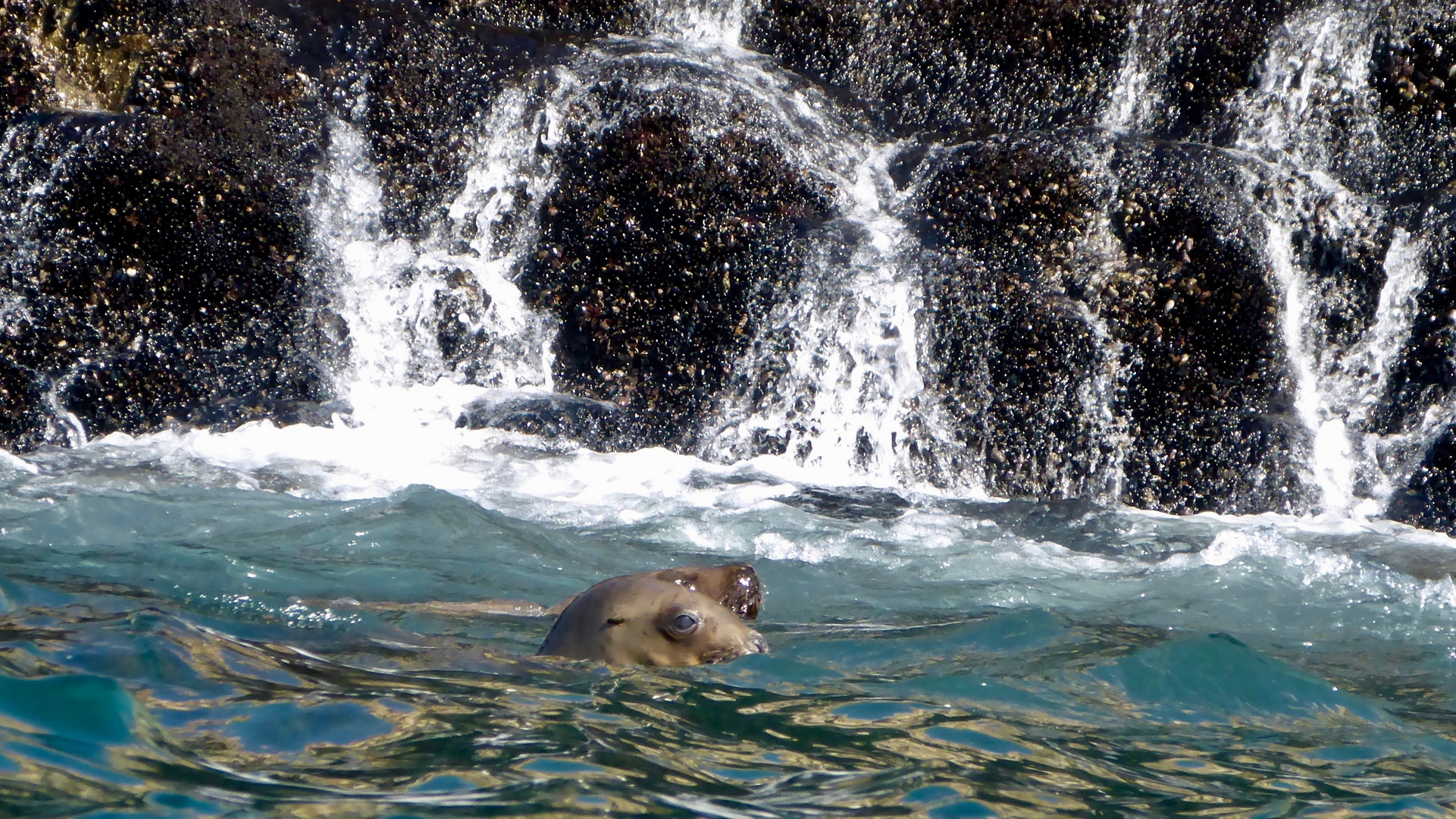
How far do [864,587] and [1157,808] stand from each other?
2.50 metres

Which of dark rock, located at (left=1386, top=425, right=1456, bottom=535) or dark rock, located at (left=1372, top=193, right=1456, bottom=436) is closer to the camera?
dark rock, located at (left=1386, top=425, right=1456, bottom=535)

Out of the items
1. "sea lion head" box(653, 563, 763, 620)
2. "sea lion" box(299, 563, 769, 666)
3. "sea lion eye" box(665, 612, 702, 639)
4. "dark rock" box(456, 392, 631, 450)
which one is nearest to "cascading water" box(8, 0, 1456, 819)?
"dark rock" box(456, 392, 631, 450)

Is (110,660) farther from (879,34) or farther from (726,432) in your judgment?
(879,34)

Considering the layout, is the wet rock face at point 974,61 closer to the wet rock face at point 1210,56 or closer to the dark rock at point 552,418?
the wet rock face at point 1210,56

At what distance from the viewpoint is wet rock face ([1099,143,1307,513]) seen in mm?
7402

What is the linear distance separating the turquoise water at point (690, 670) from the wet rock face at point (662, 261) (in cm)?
105

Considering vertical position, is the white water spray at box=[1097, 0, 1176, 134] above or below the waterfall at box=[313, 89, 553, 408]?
above

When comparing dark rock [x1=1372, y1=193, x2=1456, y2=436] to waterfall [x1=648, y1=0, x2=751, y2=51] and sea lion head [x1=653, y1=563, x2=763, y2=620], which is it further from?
sea lion head [x1=653, y1=563, x2=763, y2=620]

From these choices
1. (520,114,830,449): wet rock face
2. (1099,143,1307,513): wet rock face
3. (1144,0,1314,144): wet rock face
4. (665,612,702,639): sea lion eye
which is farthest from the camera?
(1144,0,1314,144): wet rock face

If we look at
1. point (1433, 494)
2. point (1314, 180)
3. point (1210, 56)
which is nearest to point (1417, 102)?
point (1314, 180)

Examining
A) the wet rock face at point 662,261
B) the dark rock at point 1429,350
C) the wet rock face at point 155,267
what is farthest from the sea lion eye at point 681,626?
the dark rock at point 1429,350

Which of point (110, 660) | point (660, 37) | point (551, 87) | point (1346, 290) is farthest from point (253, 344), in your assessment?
point (1346, 290)

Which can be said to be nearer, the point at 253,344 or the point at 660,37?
the point at 253,344

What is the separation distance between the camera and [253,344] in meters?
7.68
